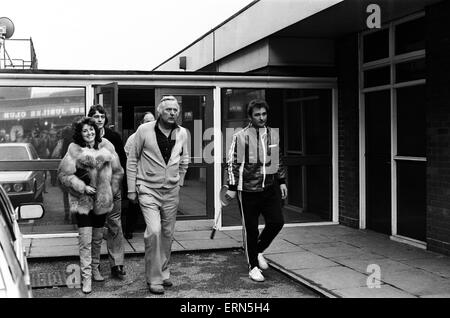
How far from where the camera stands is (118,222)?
238 inches

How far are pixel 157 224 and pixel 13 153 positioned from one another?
3.78m

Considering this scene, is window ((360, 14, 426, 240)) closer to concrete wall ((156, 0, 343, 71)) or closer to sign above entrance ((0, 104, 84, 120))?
concrete wall ((156, 0, 343, 71))

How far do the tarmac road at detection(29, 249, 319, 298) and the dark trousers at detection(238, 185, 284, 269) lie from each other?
0.35 meters

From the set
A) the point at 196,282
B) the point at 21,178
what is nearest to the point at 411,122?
the point at 196,282

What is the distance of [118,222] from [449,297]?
11.3ft

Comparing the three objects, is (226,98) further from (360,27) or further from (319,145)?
(360,27)

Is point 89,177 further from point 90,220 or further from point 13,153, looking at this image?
point 13,153

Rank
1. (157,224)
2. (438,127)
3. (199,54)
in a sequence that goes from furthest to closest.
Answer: (199,54) → (438,127) → (157,224)

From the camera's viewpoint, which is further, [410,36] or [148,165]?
[410,36]

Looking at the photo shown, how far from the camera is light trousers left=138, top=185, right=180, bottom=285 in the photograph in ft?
17.8

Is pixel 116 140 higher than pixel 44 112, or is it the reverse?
pixel 44 112

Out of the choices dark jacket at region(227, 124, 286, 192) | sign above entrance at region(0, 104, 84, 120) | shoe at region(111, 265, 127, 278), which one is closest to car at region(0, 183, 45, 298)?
shoe at region(111, 265, 127, 278)

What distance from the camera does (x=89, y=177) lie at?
5602mm
